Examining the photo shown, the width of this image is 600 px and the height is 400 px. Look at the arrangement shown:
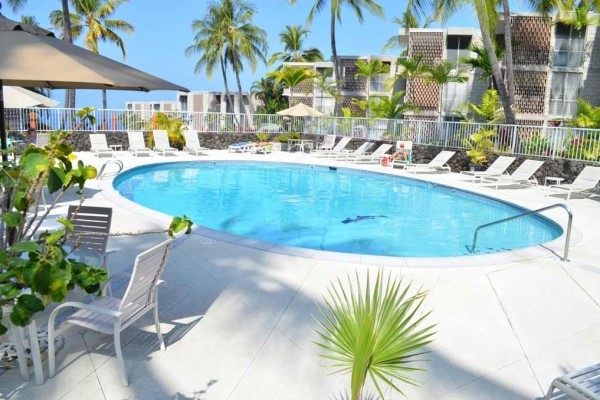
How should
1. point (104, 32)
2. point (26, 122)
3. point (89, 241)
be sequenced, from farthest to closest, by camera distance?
point (104, 32)
point (26, 122)
point (89, 241)

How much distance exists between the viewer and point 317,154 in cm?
1997

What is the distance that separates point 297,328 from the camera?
4.16m

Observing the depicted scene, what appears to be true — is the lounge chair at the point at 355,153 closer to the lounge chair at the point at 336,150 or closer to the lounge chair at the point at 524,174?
the lounge chair at the point at 336,150

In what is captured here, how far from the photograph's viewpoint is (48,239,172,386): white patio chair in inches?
127

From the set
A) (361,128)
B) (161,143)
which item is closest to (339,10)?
(361,128)

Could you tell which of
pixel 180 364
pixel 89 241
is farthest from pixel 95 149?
pixel 180 364

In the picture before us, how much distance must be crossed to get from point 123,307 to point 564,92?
89.5 ft

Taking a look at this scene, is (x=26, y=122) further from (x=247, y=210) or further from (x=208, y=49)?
(x=208, y=49)

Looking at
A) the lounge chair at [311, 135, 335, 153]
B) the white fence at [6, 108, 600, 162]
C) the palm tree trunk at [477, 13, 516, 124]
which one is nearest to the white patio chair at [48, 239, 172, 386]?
the white fence at [6, 108, 600, 162]

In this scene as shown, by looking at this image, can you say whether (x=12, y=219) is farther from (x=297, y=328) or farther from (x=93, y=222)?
(x=93, y=222)

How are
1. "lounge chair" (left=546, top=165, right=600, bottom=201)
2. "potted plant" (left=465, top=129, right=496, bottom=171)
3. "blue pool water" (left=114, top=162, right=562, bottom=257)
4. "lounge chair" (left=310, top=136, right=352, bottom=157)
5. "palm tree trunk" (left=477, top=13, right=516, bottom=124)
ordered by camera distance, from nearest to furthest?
"blue pool water" (left=114, top=162, right=562, bottom=257), "lounge chair" (left=546, top=165, right=600, bottom=201), "potted plant" (left=465, top=129, right=496, bottom=171), "palm tree trunk" (left=477, top=13, right=516, bottom=124), "lounge chair" (left=310, top=136, right=352, bottom=157)

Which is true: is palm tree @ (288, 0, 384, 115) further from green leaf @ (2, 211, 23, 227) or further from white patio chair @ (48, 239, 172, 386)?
green leaf @ (2, 211, 23, 227)

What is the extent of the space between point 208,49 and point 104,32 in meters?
8.35

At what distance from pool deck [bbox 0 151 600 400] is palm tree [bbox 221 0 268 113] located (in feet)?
109
